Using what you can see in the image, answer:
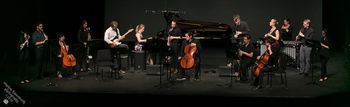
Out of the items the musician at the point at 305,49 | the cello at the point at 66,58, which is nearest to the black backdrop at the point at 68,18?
the cello at the point at 66,58

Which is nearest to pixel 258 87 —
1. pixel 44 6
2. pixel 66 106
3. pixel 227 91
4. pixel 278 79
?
pixel 227 91

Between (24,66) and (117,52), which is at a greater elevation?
(117,52)

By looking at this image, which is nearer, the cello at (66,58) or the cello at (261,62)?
the cello at (261,62)

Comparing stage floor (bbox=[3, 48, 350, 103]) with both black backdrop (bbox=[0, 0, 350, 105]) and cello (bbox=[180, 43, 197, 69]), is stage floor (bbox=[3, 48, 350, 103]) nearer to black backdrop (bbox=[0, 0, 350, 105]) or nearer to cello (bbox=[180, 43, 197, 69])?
cello (bbox=[180, 43, 197, 69])

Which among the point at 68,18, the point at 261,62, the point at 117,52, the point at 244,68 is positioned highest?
the point at 68,18

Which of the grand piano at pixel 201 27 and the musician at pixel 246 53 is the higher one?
the grand piano at pixel 201 27

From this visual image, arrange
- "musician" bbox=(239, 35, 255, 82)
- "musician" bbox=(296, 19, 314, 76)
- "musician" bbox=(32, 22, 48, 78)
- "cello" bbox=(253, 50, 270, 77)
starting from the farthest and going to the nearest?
"musician" bbox=(296, 19, 314, 76)
"musician" bbox=(32, 22, 48, 78)
"musician" bbox=(239, 35, 255, 82)
"cello" bbox=(253, 50, 270, 77)

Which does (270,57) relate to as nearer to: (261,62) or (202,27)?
(261,62)

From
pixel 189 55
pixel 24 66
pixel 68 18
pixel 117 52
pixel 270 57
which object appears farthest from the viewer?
pixel 68 18

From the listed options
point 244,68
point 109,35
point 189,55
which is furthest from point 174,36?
point 244,68

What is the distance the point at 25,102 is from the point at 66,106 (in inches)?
37.5

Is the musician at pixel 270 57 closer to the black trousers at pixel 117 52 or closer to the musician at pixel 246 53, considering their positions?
the musician at pixel 246 53

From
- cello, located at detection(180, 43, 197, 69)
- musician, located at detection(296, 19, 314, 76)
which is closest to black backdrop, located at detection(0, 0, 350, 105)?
musician, located at detection(296, 19, 314, 76)

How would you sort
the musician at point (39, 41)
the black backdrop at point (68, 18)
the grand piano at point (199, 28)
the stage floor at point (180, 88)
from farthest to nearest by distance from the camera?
the grand piano at point (199, 28) < the black backdrop at point (68, 18) < the musician at point (39, 41) < the stage floor at point (180, 88)
